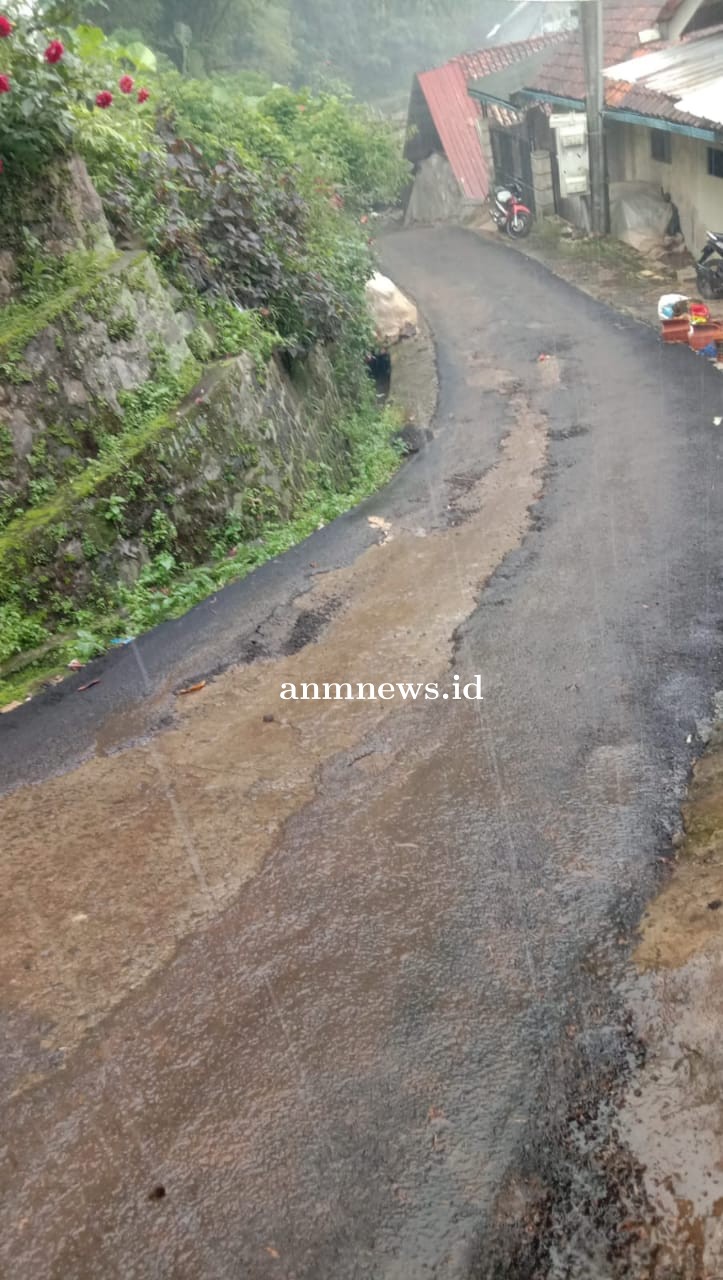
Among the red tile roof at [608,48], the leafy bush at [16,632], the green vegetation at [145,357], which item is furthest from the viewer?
the red tile roof at [608,48]

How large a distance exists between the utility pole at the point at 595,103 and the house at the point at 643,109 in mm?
160

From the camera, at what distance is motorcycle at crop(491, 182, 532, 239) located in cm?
2209

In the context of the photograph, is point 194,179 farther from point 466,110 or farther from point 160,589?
point 466,110

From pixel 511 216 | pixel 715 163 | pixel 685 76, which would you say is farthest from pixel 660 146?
Answer: pixel 511 216

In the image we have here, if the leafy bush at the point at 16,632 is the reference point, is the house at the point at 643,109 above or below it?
above

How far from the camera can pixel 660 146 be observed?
1817 cm

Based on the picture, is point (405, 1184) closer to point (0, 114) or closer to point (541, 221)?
point (0, 114)

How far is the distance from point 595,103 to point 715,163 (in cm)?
326

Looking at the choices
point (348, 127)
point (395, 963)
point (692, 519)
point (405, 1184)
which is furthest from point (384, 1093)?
point (348, 127)

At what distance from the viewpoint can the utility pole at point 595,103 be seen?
16859mm

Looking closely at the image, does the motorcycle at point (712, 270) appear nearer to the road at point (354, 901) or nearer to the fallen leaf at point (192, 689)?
the road at point (354, 901)

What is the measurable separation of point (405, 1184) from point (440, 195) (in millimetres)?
29823

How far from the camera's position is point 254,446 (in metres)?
9.06

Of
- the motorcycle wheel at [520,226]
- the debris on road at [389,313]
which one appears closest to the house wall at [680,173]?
the motorcycle wheel at [520,226]
